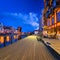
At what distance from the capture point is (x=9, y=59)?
11688mm

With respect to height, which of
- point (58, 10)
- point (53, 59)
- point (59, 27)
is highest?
point (58, 10)

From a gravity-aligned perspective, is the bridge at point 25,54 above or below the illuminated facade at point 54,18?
below

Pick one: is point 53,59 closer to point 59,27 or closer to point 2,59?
point 2,59

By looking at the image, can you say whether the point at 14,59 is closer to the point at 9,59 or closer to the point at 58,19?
the point at 9,59

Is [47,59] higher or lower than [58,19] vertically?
lower

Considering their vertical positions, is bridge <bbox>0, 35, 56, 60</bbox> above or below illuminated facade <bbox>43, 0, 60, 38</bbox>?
below

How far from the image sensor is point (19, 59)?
38.3ft

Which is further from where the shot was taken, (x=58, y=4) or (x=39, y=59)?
(x=58, y=4)

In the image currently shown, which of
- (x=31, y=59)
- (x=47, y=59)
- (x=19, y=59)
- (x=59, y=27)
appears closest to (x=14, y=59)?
(x=19, y=59)

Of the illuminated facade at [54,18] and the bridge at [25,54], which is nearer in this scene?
the bridge at [25,54]

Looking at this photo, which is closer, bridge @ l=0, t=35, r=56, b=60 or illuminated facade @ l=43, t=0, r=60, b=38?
bridge @ l=0, t=35, r=56, b=60

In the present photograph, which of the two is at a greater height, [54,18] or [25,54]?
[54,18]

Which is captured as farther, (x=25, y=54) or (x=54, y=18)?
(x=54, y=18)

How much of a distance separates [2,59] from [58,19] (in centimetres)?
3944
